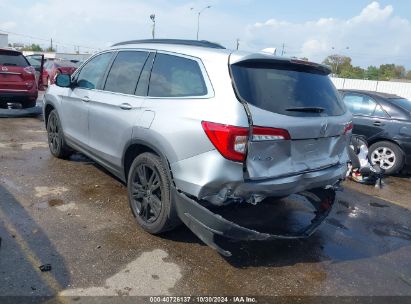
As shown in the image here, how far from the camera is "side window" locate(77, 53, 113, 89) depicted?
5055 mm

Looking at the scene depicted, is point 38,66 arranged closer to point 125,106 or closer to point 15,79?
point 15,79

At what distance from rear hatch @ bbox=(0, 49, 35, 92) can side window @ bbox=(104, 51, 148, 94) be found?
662 centimetres

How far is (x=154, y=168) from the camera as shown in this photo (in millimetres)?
3795

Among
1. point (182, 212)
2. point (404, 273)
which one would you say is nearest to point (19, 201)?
point (182, 212)

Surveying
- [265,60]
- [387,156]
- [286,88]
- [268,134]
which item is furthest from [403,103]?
[268,134]

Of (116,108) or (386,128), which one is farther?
(386,128)

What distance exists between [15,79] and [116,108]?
23.8 ft

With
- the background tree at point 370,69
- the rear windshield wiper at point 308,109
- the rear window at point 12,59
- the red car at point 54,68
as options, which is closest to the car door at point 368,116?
the rear windshield wiper at point 308,109

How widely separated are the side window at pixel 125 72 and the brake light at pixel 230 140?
4.98ft

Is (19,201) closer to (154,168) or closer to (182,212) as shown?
(154,168)

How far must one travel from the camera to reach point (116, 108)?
438 centimetres

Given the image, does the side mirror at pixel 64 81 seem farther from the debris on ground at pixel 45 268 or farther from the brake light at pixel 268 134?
the brake light at pixel 268 134

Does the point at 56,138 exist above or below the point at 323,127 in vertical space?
below

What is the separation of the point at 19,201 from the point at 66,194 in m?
0.56
